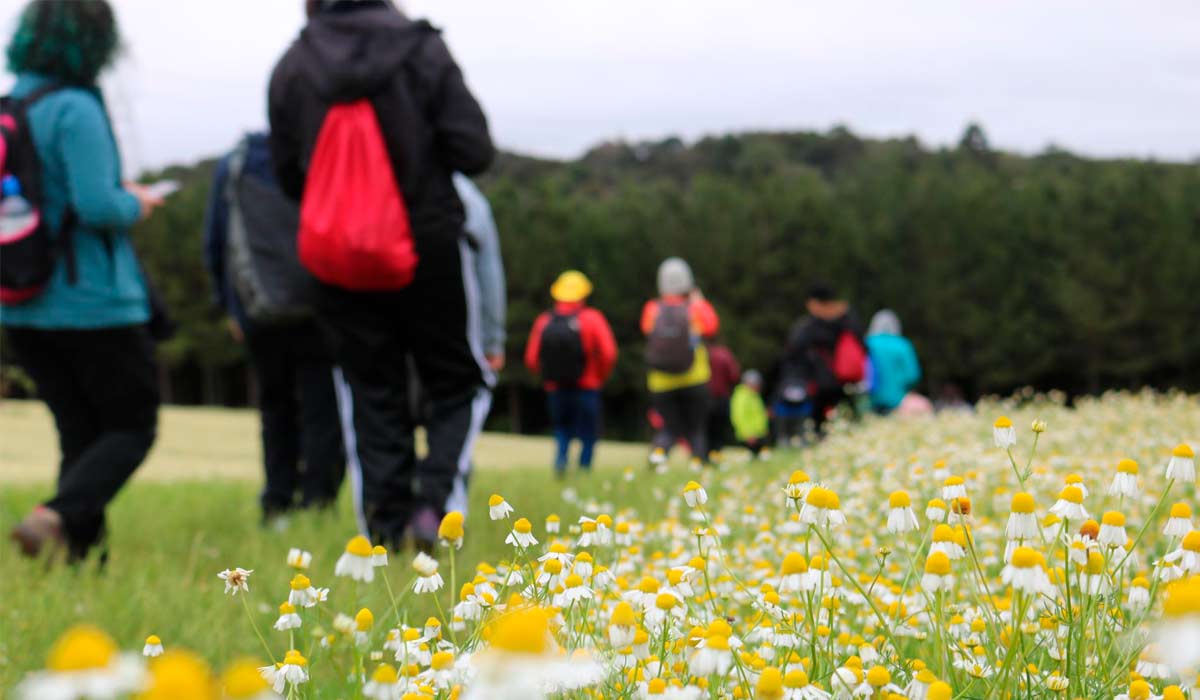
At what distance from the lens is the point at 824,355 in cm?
1066

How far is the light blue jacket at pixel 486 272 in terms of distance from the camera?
179 inches

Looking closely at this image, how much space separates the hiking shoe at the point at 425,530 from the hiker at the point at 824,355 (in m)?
6.75

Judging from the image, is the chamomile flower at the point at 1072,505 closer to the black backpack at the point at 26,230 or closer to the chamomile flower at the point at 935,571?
the chamomile flower at the point at 935,571

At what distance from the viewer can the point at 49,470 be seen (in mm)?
10602

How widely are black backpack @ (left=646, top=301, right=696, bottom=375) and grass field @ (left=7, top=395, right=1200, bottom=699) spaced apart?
149 centimetres

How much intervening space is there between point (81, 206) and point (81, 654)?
3.76 meters

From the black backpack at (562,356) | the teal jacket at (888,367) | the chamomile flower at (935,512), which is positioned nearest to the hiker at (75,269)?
the chamomile flower at (935,512)

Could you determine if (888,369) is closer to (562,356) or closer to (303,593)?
(562,356)

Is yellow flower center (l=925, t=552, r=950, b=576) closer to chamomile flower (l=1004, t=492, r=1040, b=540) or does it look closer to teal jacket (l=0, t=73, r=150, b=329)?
chamomile flower (l=1004, t=492, r=1040, b=540)

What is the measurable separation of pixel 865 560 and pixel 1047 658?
1.67 metres

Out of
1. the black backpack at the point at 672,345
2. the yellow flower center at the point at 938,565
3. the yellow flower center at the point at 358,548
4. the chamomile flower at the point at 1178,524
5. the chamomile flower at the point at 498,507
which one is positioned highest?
the chamomile flower at the point at 1178,524

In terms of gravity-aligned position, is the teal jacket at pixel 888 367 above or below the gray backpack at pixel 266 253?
below

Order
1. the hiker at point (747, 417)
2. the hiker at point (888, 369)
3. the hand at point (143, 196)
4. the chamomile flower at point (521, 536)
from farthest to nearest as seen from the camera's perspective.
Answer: the hiker at point (747, 417)
the hiker at point (888, 369)
the hand at point (143, 196)
the chamomile flower at point (521, 536)

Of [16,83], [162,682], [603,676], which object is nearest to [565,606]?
[603,676]
